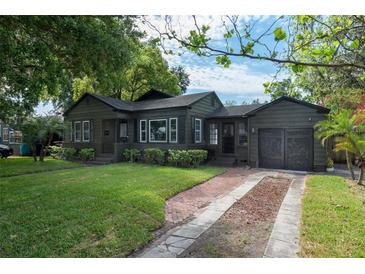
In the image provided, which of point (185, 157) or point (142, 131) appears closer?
point (185, 157)

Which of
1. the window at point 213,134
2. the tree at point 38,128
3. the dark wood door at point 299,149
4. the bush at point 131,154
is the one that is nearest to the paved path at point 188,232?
the dark wood door at point 299,149

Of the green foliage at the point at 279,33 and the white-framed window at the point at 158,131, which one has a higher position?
the green foliage at the point at 279,33

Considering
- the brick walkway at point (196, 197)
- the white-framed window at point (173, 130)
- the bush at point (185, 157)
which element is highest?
the white-framed window at point (173, 130)

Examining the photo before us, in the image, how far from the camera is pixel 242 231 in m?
4.07

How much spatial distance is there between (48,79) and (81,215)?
409 centimetres

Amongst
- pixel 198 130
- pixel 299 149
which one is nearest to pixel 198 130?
pixel 198 130

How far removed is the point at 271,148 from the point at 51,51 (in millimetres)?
10282

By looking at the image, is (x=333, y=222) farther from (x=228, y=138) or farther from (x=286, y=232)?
(x=228, y=138)

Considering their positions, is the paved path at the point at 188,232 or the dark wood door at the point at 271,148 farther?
the dark wood door at the point at 271,148

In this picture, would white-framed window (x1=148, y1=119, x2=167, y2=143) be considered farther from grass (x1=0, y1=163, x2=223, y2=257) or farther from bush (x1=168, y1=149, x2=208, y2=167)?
grass (x1=0, y1=163, x2=223, y2=257)

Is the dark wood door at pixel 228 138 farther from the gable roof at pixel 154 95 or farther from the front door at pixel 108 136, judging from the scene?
the front door at pixel 108 136

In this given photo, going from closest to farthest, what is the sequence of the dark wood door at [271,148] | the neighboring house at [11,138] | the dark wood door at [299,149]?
the dark wood door at [299,149], the dark wood door at [271,148], the neighboring house at [11,138]

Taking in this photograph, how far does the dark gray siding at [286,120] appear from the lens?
10727 millimetres

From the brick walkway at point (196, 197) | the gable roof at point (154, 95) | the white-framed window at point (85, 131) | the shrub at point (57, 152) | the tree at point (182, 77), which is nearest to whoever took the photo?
the brick walkway at point (196, 197)
